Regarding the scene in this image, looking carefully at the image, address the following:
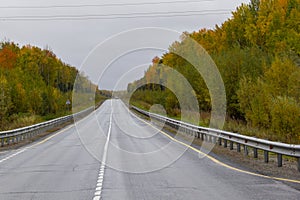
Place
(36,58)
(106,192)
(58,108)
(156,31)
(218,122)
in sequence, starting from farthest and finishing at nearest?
1. (36,58)
2. (58,108)
3. (218,122)
4. (156,31)
5. (106,192)

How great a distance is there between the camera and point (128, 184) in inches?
440

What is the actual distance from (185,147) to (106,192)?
12.3 m

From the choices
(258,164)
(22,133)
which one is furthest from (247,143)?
(22,133)

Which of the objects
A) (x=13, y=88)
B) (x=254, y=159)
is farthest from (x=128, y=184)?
(x=13, y=88)

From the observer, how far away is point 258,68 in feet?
127

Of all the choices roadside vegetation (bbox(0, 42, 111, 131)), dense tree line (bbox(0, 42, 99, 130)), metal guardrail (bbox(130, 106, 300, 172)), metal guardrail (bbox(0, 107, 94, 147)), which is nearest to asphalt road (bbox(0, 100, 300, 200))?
metal guardrail (bbox(130, 106, 300, 172))

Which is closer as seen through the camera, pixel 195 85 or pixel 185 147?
pixel 185 147

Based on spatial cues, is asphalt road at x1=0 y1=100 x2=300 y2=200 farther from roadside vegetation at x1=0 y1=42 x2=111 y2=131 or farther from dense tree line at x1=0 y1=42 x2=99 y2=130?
dense tree line at x1=0 y1=42 x2=99 y2=130

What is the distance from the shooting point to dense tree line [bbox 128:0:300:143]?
23458mm

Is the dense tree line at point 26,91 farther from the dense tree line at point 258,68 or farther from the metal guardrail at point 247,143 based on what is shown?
the dense tree line at point 258,68

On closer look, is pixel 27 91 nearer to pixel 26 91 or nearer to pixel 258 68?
pixel 26 91

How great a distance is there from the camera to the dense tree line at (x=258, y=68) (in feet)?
77.0

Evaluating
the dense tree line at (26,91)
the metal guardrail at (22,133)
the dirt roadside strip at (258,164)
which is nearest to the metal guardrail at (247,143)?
the dirt roadside strip at (258,164)

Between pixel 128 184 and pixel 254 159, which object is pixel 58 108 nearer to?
pixel 254 159
